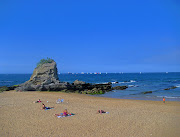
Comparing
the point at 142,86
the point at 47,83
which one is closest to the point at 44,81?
Result: the point at 47,83

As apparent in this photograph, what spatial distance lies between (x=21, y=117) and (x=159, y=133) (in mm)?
10632

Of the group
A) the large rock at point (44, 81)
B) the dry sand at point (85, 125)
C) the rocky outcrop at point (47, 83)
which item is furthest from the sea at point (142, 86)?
the dry sand at point (85, 125)

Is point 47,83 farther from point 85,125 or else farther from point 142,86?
point 142,86

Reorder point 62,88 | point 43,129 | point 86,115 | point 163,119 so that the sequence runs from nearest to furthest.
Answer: point 43,129 < point 163,119 < point 86,115 < point 62,88

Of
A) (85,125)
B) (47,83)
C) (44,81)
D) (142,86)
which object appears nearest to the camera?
(85,125)

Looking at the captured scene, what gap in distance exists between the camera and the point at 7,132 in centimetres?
999

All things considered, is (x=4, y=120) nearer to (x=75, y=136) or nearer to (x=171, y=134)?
(x=75, y=136)

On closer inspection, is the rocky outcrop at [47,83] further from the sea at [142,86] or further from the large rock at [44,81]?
the sea at [142,86]

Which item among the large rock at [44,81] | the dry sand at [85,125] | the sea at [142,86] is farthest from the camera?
the large rock at [44,81]

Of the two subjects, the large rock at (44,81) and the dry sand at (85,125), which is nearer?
the dry sand at (85,125)

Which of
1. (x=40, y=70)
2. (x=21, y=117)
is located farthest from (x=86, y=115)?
(x=40, y=70)

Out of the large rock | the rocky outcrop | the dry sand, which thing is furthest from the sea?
the dry sand

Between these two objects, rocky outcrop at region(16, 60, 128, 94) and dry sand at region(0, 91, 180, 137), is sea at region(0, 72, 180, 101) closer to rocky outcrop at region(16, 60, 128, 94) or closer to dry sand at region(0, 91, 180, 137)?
rocky outcrop at region(16, 60, 128, 94)

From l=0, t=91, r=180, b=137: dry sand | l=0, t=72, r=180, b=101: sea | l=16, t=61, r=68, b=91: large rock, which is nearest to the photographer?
l=0, t=91, r=180, b=137: dry sand
